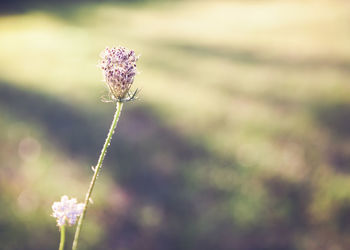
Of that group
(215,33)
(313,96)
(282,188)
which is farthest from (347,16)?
(282,188)

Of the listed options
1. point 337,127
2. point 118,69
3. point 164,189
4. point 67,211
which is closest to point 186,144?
point 164,189

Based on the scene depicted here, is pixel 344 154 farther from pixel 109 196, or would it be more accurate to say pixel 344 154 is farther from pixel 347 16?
pixel 347 16

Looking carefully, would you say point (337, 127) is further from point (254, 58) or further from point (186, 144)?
point (254, 58)

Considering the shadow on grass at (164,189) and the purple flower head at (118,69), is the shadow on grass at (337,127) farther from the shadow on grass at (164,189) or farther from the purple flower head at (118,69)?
the purple flower head at (118,69)

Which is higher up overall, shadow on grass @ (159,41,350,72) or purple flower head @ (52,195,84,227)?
shadow on grass @ (159,41,350,72)

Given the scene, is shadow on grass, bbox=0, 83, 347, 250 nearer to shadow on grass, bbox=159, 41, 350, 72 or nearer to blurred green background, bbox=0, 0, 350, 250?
blurred green background, bbox=0, 0, 350, 250

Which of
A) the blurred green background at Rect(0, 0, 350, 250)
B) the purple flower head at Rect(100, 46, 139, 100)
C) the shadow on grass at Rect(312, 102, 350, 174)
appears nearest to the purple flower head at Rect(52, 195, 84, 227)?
the purple flower head at Rect(100, 46, 139, 100)
